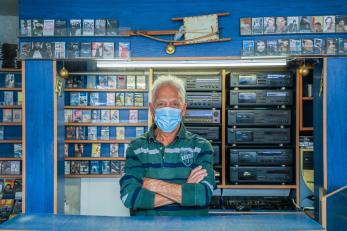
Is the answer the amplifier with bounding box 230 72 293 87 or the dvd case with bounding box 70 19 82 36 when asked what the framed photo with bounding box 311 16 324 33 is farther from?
the dvd case with bounding box 70 19 82 36

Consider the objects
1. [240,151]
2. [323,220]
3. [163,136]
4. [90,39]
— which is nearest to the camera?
[163,136]

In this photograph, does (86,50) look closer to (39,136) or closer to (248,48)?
(39,136)

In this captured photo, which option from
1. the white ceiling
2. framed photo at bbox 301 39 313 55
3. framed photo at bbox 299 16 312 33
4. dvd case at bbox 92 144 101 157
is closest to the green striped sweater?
framed photo at bbox 301 39 313 55

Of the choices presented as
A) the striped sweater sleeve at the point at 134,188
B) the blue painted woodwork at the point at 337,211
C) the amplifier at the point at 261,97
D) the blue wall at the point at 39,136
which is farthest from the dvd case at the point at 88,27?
the blue painted woodwork at the point at 337,211

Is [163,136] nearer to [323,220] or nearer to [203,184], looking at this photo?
[203,184]

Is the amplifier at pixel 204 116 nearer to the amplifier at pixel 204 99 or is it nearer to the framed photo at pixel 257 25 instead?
the amplifier at pixel 204 99

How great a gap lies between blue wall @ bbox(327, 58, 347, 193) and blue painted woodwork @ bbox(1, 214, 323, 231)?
200 cm

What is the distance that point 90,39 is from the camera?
3.35 metres

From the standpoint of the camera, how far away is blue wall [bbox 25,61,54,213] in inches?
130

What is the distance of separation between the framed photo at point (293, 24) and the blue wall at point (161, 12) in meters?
0.04

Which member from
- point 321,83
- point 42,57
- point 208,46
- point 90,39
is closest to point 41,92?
point 42,57

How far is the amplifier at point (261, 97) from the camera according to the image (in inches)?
169

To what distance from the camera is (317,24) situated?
10.8ft

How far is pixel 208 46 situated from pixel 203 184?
1866 mm
